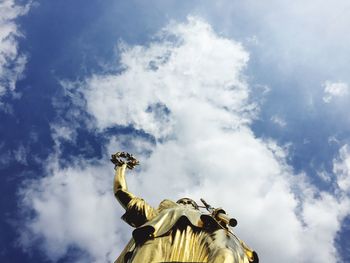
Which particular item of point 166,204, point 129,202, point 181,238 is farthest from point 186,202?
point 181,238

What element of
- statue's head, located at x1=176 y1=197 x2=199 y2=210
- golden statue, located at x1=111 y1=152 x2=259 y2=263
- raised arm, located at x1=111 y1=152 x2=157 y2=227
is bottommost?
golden statue, located at x1=111 y1=152 x2=259 y2=263

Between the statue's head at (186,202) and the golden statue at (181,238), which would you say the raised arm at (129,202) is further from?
the statue's head at (186,202)

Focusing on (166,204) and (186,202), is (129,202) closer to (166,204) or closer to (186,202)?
(166,204)

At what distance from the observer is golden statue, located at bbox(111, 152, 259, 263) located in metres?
6.81

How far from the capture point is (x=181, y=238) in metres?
7.53

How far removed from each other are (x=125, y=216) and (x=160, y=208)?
3.29 feet

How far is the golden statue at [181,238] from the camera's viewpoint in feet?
22.3

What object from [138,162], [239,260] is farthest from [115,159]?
[239,260]

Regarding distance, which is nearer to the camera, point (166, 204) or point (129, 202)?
point (129, 202)

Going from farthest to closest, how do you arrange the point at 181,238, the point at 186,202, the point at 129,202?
1. the point at 186,202
2. the point at 129,202
3. the point at 181,238

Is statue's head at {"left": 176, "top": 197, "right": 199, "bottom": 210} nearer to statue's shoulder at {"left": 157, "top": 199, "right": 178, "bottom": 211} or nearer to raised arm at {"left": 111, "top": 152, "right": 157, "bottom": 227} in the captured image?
statue's shoulder at {"left": 157, "top": 199, "right": 178, "bottom": 211}

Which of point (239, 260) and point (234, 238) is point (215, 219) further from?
point (239, 260)

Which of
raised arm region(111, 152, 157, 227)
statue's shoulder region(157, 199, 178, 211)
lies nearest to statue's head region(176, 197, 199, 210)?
statue's shoulder region(157, 199, 178, 211)

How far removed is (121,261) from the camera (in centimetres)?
771
